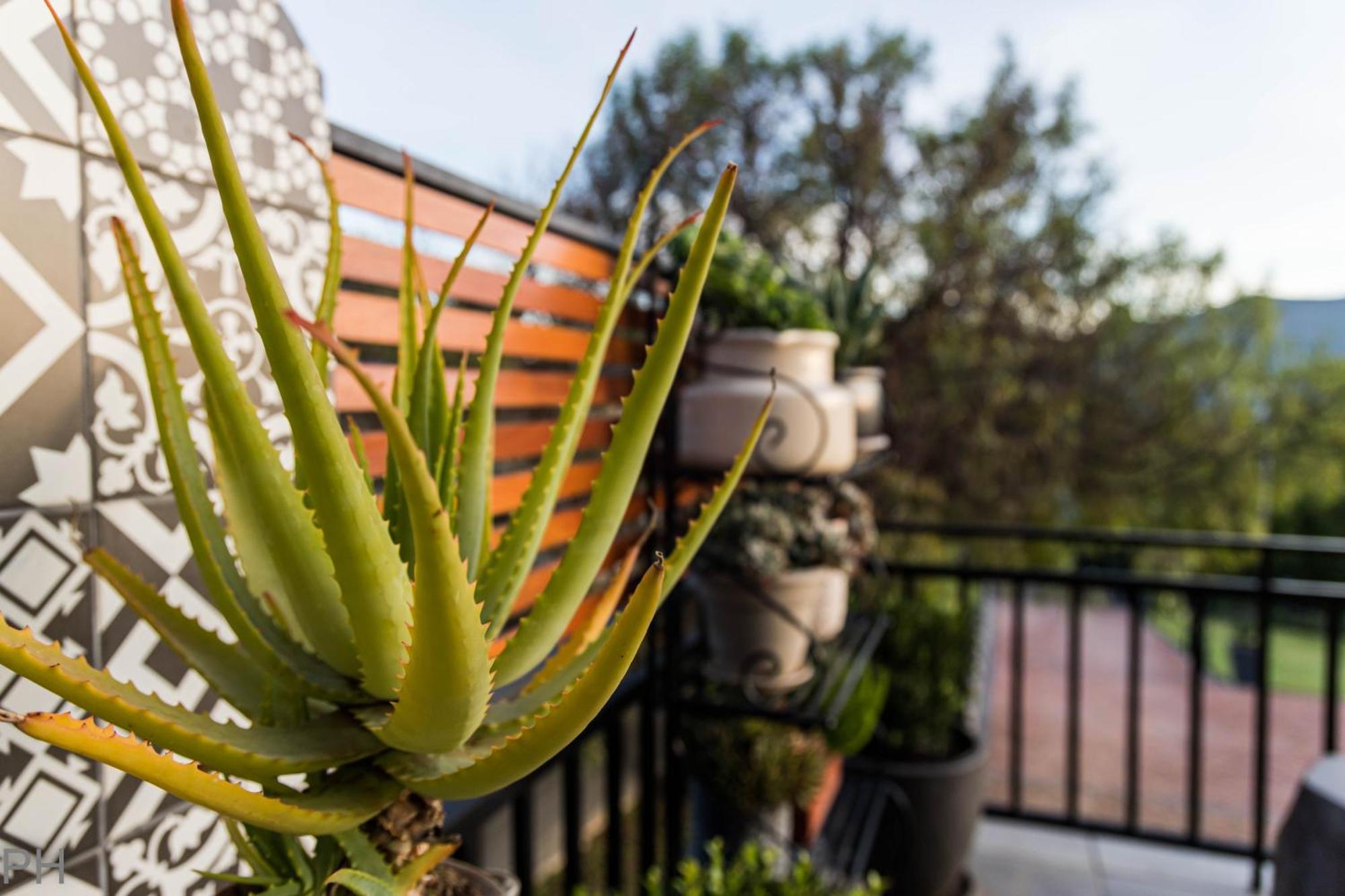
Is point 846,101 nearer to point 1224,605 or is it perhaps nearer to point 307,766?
point 307,766

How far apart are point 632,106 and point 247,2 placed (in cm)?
563

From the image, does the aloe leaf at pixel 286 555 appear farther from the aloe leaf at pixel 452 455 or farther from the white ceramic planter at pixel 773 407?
the white ceramic planter at pixel 773 407

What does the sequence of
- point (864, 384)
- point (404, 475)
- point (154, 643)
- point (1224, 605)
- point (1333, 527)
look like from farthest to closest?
point (1224, 605) < point (1333, 527) < point (864, 384) < point (154, 643) < point (404, 475)

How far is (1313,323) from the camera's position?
536 cm

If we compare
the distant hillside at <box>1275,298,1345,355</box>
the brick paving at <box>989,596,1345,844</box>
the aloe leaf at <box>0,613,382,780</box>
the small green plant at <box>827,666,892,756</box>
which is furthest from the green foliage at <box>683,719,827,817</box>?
the distant hillside at <box>1275,298,1345,355</box>

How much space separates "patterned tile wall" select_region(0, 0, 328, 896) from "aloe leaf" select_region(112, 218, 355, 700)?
0.09m

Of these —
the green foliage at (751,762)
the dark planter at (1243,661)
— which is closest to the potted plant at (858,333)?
the green foliage at (751,762)

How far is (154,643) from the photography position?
0.58 m

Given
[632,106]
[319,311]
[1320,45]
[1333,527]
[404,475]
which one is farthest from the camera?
[1333,527]

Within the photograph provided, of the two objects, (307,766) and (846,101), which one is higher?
(846,101)

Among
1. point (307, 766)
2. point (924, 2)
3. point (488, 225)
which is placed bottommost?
point (307, 766)

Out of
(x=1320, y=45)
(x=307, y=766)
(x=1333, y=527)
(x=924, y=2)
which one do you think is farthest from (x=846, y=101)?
(x=1333, y=527)

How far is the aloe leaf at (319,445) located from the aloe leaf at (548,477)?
99 mm

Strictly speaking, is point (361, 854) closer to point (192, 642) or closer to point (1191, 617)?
point (192, 642)
